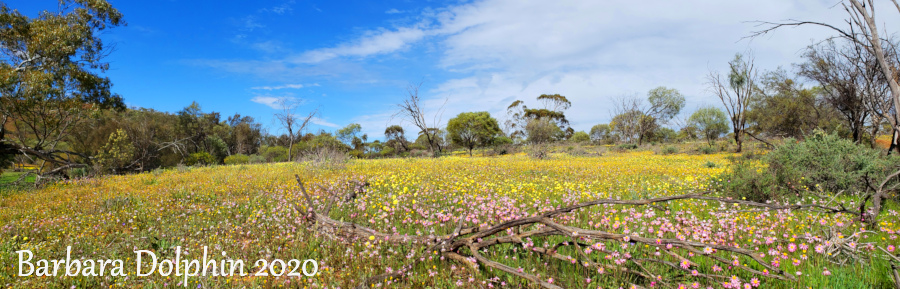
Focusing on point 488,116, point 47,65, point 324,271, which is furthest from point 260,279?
point 488,116

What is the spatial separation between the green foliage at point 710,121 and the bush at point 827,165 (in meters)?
60.6

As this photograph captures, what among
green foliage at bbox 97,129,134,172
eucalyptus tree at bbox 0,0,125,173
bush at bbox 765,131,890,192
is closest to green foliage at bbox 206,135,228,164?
green foliage at bbox 97,129,134,172

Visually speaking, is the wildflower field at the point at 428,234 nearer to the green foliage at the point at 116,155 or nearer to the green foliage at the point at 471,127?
the green foliage at the point at 116,155

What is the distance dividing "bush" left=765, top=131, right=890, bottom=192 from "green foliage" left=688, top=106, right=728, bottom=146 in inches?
2384

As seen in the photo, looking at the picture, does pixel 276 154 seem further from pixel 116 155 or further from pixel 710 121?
pixel 710 121

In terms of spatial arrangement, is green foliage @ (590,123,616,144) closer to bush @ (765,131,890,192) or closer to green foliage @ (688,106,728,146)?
green foliage @ (688,106,728,146)

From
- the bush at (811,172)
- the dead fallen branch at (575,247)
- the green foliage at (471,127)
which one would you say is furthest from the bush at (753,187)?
the green foliage at (471,127)

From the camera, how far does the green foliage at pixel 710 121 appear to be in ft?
190

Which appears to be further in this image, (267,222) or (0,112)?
(0,112)

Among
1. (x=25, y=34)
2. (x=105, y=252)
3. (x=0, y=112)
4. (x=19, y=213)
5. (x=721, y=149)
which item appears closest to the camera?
(x=105, y=252)

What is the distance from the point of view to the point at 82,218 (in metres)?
5.86

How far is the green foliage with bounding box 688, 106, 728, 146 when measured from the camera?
5796cm

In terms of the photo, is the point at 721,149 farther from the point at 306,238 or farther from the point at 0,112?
the point at 0,112

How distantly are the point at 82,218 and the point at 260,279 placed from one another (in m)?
5.32
